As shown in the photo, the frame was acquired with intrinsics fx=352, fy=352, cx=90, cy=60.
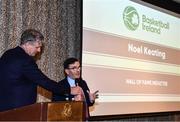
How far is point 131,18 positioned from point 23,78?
228cm

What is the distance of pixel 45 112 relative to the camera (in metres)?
1.77

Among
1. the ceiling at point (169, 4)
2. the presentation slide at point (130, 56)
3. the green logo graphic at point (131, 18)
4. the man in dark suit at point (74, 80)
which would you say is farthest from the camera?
the ceiling at point (169, 4)

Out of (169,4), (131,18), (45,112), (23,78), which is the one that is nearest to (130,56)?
(131,18)

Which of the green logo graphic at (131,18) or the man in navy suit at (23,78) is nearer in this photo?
the man in navy suit at (23,78)

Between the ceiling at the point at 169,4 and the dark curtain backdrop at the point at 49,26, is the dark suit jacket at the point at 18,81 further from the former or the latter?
the ceiling at the point at 169,4

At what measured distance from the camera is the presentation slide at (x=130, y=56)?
148 inches

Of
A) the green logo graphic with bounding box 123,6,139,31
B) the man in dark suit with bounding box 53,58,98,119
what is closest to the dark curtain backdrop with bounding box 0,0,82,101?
the man in dark suit with bounding box 53,58,98,119

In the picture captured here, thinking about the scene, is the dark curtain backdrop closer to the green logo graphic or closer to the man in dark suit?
the man in dark suit

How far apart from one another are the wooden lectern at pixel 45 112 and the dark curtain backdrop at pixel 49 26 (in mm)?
1347

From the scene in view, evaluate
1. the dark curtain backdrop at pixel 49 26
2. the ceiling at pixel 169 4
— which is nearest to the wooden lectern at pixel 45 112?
the dark curtain backdrop at pixel 49 26

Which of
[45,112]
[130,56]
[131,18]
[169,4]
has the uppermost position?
[169,4]

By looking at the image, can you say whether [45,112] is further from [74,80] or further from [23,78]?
[74,80]

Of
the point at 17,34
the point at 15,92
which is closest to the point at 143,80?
the point at 17,34

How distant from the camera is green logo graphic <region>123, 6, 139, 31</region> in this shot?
427 cm
